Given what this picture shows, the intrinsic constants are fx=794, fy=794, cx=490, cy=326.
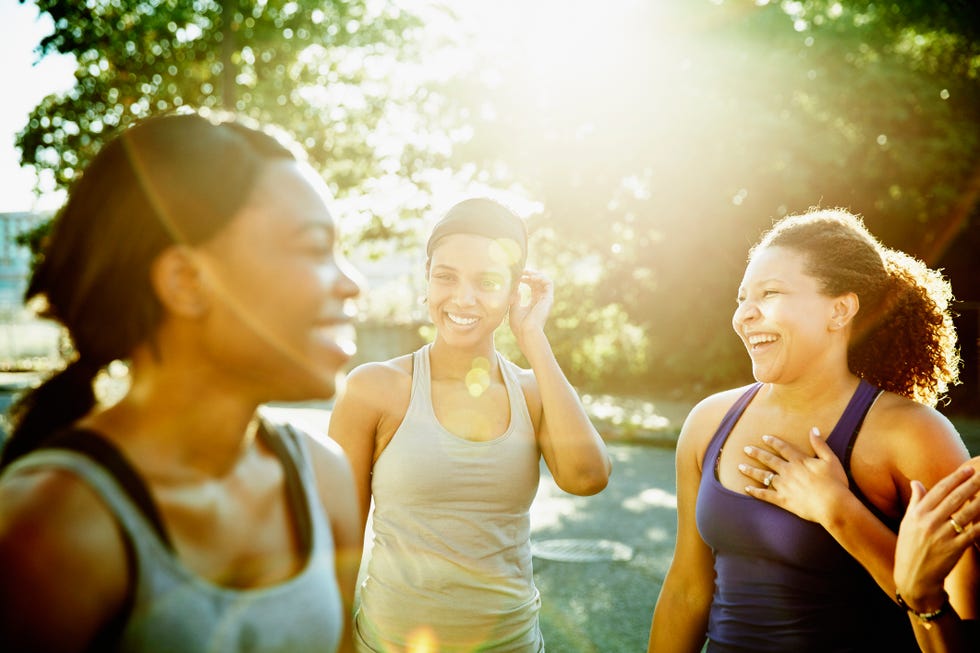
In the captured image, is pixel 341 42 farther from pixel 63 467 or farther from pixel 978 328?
A: pixel 63 467

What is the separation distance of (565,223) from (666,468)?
7.68 metres

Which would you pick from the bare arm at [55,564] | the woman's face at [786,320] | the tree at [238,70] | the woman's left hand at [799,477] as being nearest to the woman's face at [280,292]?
the bare arm at [55,564]

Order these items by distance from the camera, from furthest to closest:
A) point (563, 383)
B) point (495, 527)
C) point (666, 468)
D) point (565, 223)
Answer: point (565, 223) → point (666, 468) → point (563, 383) → point (495, 527)

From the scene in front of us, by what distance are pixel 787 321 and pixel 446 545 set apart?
1.30 m

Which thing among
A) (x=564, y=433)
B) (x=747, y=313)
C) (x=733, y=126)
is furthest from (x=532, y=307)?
(x=733, y=126)

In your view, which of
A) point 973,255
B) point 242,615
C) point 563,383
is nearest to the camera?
point 242,615

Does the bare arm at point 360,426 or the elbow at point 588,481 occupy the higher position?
the bare arm at point 360,426

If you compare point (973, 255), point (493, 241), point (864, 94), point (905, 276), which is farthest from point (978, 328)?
point (493, 241)

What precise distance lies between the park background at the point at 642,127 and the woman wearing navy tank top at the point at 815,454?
24.5 feet

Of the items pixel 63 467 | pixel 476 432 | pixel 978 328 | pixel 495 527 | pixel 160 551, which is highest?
pixel 63 467

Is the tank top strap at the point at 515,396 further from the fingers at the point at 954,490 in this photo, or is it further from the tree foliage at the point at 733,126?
the tree foliage at the point at 733,126

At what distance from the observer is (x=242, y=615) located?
1.30 m

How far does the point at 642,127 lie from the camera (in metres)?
15.1

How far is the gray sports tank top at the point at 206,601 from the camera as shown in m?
1.18
